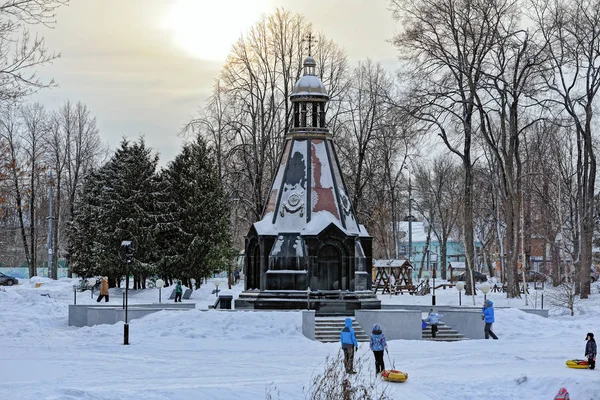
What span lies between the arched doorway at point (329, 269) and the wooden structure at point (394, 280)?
16509mm

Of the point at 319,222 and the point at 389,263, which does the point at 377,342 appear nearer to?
the point at 319,222

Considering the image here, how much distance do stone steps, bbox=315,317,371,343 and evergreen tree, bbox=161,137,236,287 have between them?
19.8 m

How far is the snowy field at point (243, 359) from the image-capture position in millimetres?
17188

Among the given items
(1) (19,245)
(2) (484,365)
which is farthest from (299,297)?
(1) (19,245)

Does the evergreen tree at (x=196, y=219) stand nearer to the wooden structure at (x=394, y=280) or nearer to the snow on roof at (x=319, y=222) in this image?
the wooden structure at (x=394, y=280)

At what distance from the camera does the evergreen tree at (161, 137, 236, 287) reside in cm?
4791

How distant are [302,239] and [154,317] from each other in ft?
19.2

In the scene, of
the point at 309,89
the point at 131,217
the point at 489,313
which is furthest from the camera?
the point at 131,217

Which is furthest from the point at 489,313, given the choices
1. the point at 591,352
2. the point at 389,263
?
the point at 389,263

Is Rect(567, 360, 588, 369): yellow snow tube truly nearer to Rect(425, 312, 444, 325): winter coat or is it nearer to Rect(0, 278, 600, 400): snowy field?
Rect(0, 278, 600, 400): snowy field

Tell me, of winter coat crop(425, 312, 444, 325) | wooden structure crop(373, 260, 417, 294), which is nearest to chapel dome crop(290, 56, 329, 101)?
winter coat crop(425, 312, 444, 325)

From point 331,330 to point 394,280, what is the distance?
1050 inches

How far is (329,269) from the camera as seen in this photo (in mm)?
A: 31594

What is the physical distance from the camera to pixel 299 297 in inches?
1220
